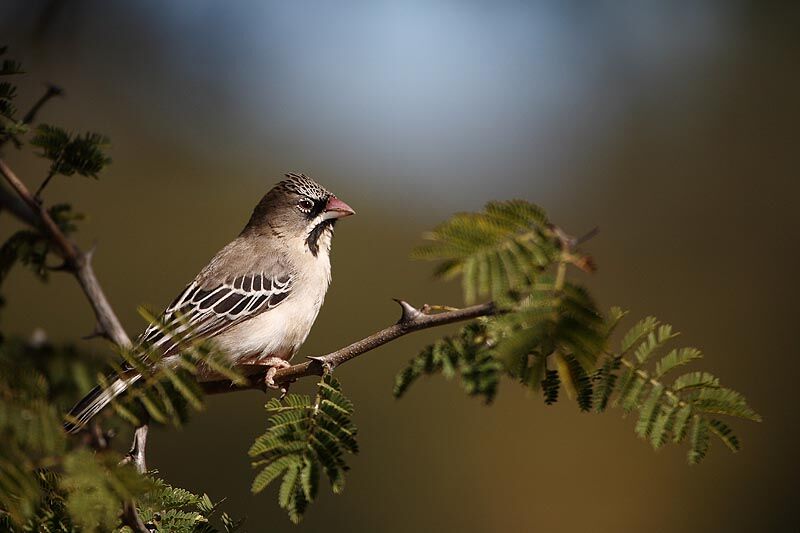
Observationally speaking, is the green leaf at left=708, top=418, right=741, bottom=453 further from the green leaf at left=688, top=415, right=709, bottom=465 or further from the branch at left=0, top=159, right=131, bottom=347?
the branch at left=0, top=159, right=131, bottom=347

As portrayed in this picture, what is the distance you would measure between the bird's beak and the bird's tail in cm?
320

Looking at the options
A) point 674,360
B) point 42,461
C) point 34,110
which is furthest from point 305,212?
point 42,461

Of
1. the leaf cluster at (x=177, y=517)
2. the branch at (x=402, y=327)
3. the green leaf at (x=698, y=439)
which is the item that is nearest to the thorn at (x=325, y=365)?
the branch at (x=402, y=327)

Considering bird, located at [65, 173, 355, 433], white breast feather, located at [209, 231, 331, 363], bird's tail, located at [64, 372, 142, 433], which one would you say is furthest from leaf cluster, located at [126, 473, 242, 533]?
white breast feather, located at [209, 231, 331, 363]

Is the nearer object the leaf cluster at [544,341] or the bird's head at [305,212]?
the leaf cluster at [544,341]

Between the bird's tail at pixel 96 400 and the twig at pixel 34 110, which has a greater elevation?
the twig at pixel 34 110

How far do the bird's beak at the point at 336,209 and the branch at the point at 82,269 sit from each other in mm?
3288

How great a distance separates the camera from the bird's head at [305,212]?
18.3 feet

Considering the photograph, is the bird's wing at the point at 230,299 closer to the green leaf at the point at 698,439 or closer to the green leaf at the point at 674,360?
the green leaf at the point at 674,360

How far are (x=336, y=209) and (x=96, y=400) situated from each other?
332 centimetres

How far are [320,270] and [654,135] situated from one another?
10.9 meters

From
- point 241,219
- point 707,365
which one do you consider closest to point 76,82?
point 241,219

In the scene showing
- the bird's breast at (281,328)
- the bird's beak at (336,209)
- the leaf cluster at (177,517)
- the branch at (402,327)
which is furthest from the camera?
the bird's beak at (336,209)

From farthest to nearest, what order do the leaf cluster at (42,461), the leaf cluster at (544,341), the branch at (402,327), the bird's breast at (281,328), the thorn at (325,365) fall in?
1. the bird's breast at (281,328)
2. the thorn at (325,365)
3. the branch at (402,327)
4. the leaf cluster at (544,341)
5. the leaf cluster at (42,461)
